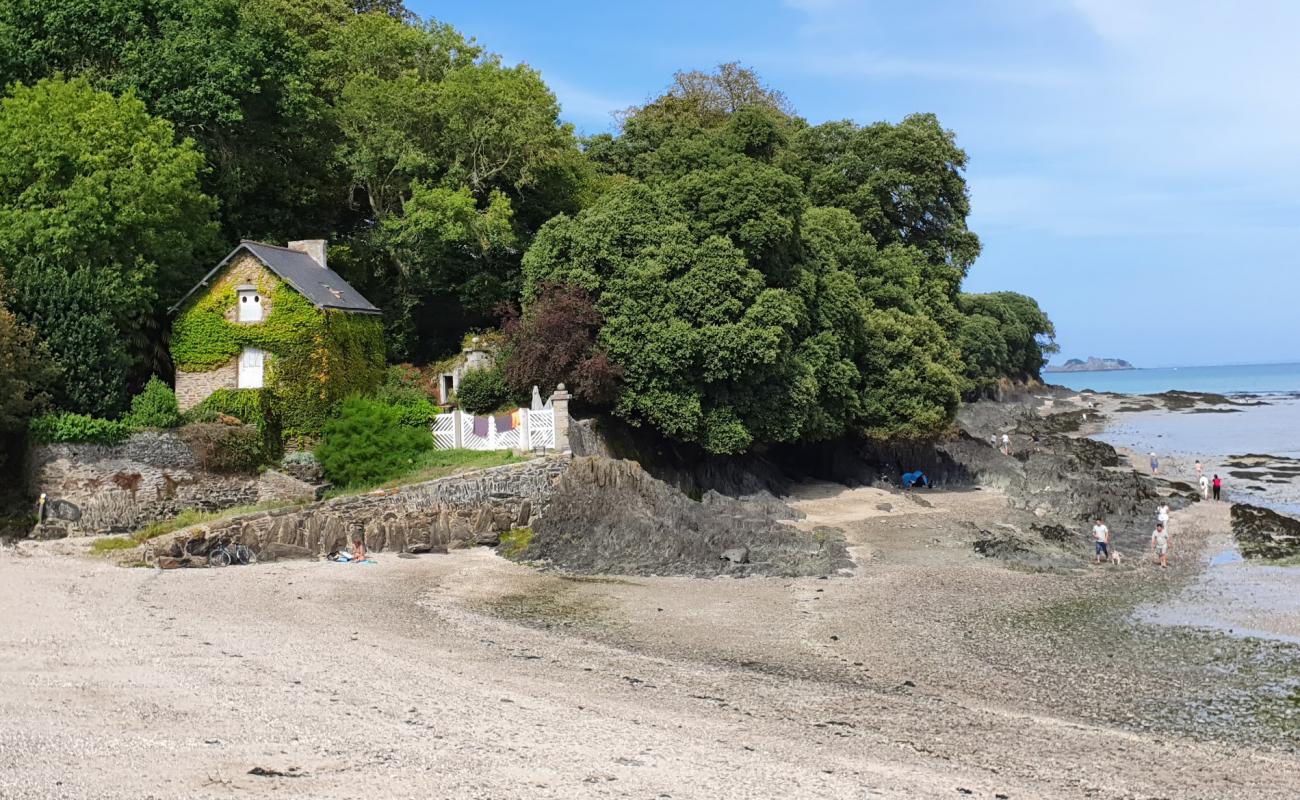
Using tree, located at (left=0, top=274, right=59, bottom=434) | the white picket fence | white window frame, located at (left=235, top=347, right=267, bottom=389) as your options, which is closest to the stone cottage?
white window frame, located at (left=235, top=347, right=267, bottom=389)

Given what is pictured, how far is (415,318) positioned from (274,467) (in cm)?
1125

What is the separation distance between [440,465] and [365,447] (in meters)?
2.10

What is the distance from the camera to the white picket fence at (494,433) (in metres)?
29.2

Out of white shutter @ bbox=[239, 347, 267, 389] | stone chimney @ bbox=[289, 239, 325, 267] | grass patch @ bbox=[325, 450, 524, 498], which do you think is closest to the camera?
grass patch @ bbox=[325, 450, 524, 498]

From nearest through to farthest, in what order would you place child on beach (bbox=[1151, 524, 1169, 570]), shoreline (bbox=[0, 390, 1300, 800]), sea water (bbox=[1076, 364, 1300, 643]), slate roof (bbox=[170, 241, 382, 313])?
shoreline (bbox=[0, 390, 1300, 800])
sea water (bbox=[1076, 364, 1300, 643])
child on beach (bbox=[1151, 524, 1169, 570])
slate roof (bbox=[170, 241, 382, 313])

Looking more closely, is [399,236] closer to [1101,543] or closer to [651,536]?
[651,536]

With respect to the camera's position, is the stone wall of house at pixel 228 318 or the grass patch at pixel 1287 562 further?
the stone wall of house at pixel 228 318

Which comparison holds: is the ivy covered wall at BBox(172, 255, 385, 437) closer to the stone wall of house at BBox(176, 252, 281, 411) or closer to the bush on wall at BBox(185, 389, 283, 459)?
the stone wall of house at BBox(176, 252, 281, 411)

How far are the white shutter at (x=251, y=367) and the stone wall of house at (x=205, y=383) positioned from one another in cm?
14

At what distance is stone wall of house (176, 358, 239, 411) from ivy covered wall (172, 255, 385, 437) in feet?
0.09

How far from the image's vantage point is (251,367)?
1180 inches

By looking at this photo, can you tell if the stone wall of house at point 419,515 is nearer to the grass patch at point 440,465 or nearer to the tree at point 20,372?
the grass patch at point 440,465

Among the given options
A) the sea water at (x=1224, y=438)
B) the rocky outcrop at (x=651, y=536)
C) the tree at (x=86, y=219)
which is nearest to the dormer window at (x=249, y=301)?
the tree at (x=86, y=219)

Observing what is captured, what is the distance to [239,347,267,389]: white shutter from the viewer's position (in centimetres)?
2989
